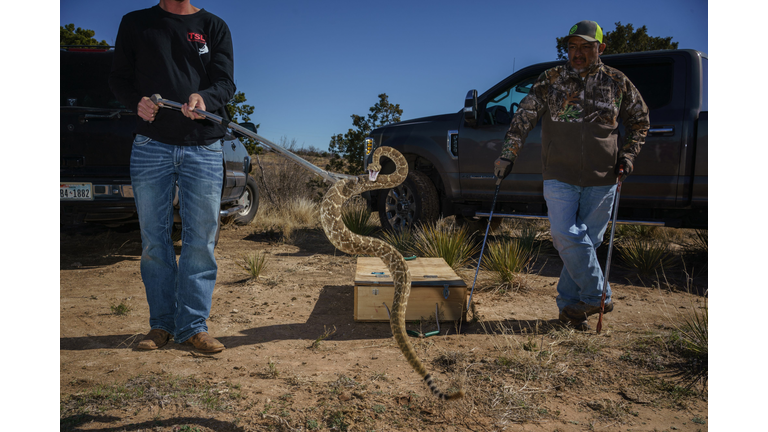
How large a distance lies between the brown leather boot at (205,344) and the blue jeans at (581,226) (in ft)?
8.75

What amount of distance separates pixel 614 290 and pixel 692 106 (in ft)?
7.29

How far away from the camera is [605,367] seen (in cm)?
333

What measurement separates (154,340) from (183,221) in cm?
90

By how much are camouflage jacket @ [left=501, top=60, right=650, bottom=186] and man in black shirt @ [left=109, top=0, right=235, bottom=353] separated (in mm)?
2508

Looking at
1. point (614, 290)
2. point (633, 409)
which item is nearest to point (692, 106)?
point (614, 290)

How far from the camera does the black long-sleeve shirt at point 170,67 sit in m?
3.30

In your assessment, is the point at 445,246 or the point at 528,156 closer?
the point at 445,246

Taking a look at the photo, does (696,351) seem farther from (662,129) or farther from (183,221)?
(183,221)

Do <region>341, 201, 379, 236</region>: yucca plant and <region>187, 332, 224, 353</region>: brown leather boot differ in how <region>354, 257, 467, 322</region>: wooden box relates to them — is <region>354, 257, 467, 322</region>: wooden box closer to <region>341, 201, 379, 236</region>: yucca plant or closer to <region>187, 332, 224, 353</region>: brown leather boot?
<region>187, 332, 224, 353</region>: brown leather boot

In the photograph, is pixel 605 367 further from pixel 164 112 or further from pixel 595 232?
pixel 164 112

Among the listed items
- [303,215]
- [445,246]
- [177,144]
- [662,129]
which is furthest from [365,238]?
[303,215]

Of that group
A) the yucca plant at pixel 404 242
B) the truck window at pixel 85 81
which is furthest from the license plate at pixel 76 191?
the yucca plant at pixel 404 242

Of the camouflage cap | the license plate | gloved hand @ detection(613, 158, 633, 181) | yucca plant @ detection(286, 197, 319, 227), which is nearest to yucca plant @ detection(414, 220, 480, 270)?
gloved hand @ detection(613, 158, 633, 181)

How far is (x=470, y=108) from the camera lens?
633cm
